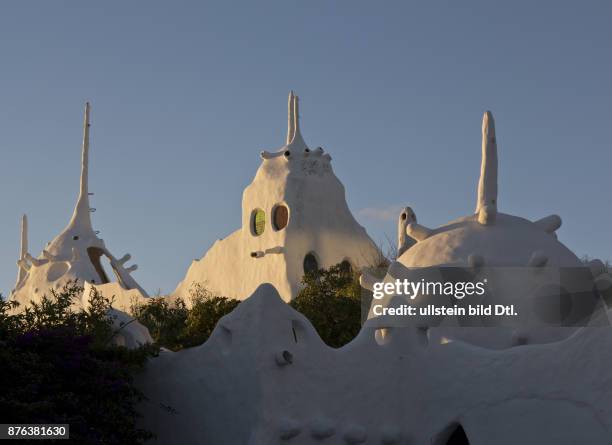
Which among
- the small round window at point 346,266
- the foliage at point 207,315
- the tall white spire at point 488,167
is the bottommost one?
the foliage at point 207,315

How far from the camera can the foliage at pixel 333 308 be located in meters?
21.4

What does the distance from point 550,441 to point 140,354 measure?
240 inches

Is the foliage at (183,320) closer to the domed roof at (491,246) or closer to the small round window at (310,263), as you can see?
the small round window at (310,263)

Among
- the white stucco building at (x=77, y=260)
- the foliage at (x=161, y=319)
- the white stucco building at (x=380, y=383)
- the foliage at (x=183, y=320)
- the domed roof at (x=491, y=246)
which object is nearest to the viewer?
the white stucco building at (x=380, y=383)

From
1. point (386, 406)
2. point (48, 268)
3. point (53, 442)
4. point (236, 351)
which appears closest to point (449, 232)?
point (386, 406)

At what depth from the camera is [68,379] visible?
47.3ft

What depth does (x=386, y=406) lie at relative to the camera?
15.0 metres

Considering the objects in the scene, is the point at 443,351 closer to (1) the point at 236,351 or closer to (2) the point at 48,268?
(1) the point at 236,351

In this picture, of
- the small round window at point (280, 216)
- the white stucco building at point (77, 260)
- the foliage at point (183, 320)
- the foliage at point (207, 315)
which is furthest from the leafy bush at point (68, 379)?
the white stucco building at point (77, 260)

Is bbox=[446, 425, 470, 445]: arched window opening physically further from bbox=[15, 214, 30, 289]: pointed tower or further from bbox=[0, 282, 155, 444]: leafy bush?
bbox=[15, 214, 30, 289]: pointed tower

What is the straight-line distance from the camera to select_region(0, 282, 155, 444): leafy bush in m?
13.5

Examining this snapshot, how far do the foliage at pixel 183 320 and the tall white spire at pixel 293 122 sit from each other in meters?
5.84

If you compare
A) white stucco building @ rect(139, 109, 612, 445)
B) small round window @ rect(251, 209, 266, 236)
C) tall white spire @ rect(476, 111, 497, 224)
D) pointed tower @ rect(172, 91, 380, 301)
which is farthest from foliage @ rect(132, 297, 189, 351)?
tall white spire @ rect(476, 111, 497, 224)

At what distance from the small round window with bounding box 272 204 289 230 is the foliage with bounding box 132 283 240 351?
352cm
